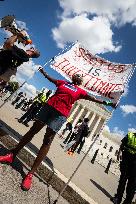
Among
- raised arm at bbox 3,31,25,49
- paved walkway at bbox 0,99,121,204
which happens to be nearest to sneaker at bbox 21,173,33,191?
paved walkway at bbox 0,99,121,204

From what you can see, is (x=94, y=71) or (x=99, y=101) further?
(x=94, y=71)

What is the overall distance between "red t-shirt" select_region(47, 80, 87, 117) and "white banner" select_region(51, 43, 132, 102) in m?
1.65

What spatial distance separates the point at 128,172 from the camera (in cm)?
736

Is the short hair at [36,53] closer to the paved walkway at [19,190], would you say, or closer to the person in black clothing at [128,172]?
the paved walkway at [19,190]

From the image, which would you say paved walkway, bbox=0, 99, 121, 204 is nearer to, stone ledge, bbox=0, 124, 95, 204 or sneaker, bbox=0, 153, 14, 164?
stone ledge, bbox=0, 124, 95, 204

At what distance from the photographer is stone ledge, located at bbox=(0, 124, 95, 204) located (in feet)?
17.6

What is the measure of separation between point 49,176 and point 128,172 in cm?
238

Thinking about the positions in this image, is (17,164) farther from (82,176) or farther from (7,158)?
(82,176)

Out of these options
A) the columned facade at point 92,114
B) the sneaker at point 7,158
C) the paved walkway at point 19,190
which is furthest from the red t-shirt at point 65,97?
the columned facade at point 92,114

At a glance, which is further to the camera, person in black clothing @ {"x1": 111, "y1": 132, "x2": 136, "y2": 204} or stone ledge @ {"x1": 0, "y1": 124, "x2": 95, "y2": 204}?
person in black clothing @ {"x1": 111, "y1": 132, "x2": 136, "y2": 204}

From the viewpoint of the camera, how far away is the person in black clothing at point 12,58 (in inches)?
224

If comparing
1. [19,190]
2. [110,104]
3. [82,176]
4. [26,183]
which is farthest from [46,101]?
[82,176]

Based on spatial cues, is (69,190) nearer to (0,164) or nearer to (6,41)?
(0,164)

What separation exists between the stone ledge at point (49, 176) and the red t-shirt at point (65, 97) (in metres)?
1.13
